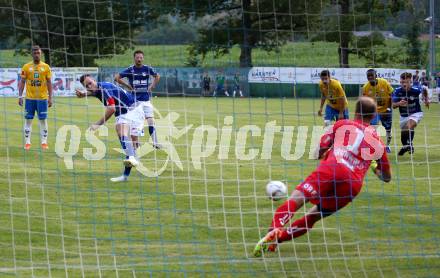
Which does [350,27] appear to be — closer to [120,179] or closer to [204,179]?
[204,179]

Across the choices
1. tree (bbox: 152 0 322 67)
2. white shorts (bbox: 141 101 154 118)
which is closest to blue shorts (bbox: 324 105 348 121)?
white shorts (bbox: 141 101 154 118)

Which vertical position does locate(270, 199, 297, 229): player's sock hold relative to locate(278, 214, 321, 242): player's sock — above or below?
above

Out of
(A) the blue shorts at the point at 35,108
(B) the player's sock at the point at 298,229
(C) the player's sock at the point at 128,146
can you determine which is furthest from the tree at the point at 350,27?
(A) the blue shorts at the point at 35,108

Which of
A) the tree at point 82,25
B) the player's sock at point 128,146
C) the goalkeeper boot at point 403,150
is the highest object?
the tree at point 82,25

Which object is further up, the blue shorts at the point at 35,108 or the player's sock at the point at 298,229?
the blue shorts at the point at 35,108

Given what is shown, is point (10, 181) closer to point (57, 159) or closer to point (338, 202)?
point (57, 159)

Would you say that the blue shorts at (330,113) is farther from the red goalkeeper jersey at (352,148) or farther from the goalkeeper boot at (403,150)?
the red goalkeeper jersey at (352,148)

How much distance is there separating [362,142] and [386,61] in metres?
6.42

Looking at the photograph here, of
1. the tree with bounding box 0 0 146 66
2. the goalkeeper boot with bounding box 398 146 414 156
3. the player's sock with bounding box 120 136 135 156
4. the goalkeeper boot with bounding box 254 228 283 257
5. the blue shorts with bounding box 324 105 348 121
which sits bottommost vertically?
the goalkeeper boot with bounding box 398 146 414 156

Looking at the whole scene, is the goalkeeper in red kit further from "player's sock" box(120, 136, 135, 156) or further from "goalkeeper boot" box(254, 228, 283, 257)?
"player's sock" box(120, 136, 135, 156)

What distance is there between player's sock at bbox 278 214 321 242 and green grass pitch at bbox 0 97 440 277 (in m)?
0.22

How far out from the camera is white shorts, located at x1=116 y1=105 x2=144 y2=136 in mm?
12680

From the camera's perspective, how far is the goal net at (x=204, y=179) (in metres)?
7.88

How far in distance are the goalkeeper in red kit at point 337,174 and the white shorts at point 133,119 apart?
17.2ft
